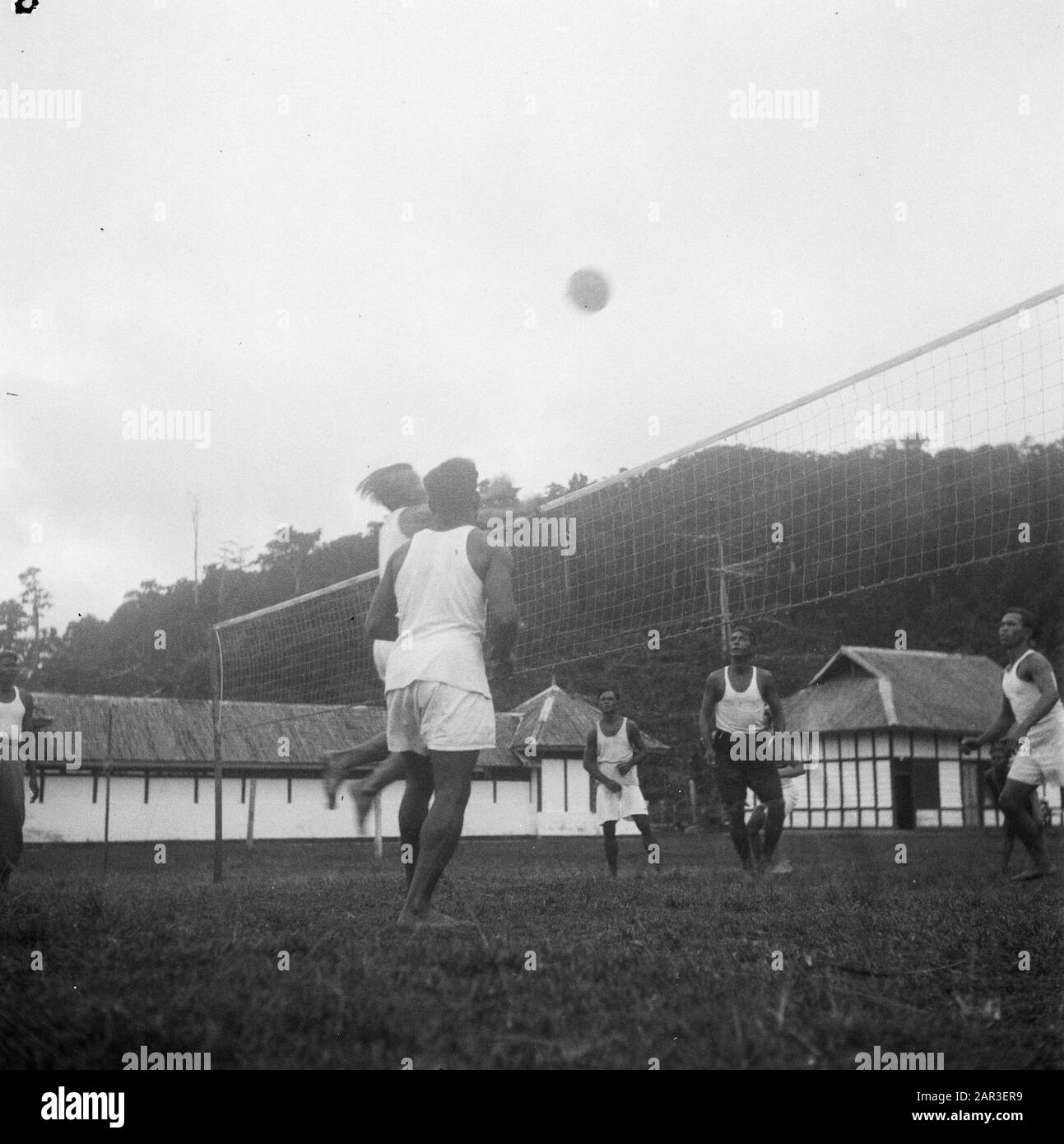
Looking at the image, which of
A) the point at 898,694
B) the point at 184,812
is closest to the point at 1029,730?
the point at 898,694

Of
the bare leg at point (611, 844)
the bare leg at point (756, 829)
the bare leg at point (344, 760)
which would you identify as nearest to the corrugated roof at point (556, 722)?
the bare leg at point (611, 844)

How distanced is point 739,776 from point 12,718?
576cm

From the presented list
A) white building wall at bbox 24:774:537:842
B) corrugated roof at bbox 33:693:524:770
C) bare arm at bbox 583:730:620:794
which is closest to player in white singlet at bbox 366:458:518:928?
bare arm at bbox 583:730:620:794

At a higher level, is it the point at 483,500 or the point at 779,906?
the point at 483,500

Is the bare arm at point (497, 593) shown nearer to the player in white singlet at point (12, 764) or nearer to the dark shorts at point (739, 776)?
the player in white singlet at point (12, 764)

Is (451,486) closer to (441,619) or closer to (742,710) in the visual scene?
(441,619)

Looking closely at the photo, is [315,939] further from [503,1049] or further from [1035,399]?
[1035,399]

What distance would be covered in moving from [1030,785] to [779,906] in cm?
369

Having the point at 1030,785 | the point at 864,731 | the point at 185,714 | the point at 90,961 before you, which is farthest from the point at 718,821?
the point at 90,961

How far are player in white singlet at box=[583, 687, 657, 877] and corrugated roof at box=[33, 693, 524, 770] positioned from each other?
24.6 meters

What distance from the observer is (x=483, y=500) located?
8.16 metres

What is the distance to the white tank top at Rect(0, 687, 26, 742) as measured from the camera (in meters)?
8.95

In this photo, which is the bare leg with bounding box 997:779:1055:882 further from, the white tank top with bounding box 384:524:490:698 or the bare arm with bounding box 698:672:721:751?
the white tank top with bounding box 384:524:490:698

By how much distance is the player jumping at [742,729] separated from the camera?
10109 mm
